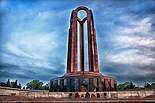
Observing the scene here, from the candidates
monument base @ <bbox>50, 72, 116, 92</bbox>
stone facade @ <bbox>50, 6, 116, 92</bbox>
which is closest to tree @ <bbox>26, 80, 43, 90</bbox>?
stone facade @ <bbox>50, 6, 116, 92</bbox>

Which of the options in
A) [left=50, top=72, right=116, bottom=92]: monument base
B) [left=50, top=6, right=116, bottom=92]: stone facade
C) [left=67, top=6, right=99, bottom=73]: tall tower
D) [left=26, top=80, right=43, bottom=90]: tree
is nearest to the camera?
[left=50, top=72, right=116, bottom=92]: monument base

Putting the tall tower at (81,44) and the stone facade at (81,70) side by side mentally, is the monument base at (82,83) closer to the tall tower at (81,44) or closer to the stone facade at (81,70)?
the stone facade at (81,70)

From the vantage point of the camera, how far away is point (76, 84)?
67.5 ft

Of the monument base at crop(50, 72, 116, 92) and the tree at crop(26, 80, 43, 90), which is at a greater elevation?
the monument base at crop(50, 72, 116, 92)

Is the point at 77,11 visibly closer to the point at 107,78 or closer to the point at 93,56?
the point at 93,56

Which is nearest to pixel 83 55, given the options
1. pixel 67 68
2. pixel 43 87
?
pixel 67 68

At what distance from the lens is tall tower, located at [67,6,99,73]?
24.1 metres

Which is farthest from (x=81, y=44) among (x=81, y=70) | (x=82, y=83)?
(x=82, y=83)

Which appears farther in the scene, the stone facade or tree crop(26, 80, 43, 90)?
tree crop(26, 80, 43, 90)

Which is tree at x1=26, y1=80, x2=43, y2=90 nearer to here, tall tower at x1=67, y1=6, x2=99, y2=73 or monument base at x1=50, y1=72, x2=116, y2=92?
tall tower at x1=67, y1=6, x2=99, y2=73

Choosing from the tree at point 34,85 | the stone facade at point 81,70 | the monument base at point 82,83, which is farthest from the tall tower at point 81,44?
the tree at point 34,85

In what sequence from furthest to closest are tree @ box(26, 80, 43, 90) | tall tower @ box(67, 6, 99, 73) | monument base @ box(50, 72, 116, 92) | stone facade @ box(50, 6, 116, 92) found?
tree @ box(26, 80, 43, 90) → tall tower @ box(67, 6, 99, 73) → stone facade @ box(50, 6, 116, 92) → monument base @ box(50, 72, 116, 92)

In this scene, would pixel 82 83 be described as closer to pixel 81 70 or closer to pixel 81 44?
pixel 81 70

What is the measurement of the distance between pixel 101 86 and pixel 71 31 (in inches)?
394
